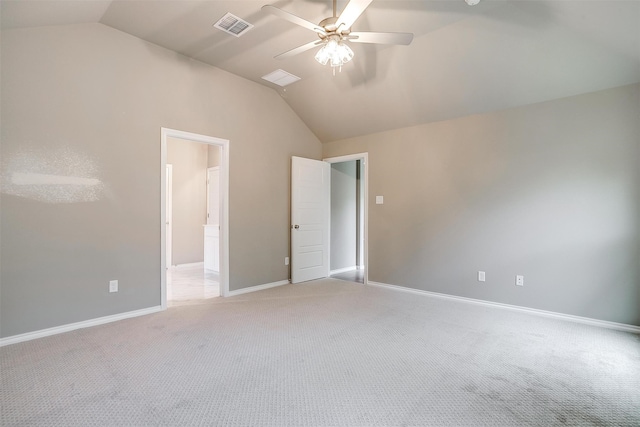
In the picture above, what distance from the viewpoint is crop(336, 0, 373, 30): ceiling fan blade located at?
1.98 meters

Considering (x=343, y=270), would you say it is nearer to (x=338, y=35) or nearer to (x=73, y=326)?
(x=73, y=326)

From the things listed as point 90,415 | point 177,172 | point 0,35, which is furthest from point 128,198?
point 177,172

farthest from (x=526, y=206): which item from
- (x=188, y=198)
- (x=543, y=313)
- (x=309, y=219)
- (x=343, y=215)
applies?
(x=188, y=198)

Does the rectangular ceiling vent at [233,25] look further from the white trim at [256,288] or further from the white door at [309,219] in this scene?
the white trim at [256,288]

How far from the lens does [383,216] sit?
4.86 meters

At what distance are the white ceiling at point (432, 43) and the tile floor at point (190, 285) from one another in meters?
3.21

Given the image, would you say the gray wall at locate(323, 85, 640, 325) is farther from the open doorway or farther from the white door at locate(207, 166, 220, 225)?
the white door at locate(207, 166, 220, 225)

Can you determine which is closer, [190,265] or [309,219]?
[309,219]

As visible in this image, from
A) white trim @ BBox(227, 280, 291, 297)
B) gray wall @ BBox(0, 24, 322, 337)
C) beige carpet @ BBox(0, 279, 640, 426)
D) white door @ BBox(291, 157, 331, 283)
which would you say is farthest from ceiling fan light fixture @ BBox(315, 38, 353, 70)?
white trim @ BBox(227, 280, 291, 297)

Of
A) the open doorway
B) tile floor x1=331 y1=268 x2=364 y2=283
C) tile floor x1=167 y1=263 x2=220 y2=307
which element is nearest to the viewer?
tile floor x1=167 y1=263 x2=220 y2=307

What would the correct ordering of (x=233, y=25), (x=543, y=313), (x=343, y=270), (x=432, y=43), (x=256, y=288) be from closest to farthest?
(x=233, y=25) < (x=432, y=43) < (x=543, y=313) < (x=256, y=288) < (x=343, y=270)

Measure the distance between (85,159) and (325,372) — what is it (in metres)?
3.12

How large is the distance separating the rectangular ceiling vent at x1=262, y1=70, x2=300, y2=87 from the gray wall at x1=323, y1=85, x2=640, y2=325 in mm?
1655

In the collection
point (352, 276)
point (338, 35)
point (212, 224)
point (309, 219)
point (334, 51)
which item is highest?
point (338, 35)
